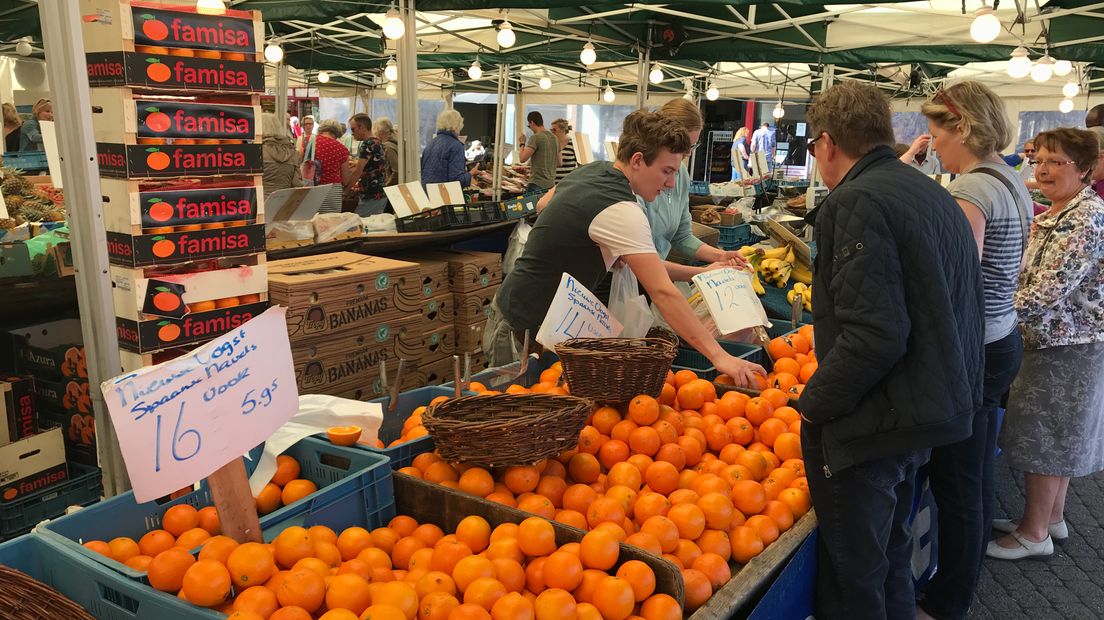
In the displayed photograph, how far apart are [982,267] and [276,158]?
519 cm

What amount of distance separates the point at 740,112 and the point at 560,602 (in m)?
21.0

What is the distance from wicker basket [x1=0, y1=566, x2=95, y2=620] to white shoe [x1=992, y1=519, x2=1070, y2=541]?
373cm

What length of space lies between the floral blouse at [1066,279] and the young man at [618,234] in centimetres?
121

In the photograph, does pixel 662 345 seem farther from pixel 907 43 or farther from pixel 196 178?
pixel 907 43

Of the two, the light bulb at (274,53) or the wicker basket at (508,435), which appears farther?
the light bulb at (274,53)

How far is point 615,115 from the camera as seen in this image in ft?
74.8

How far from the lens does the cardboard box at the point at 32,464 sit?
2.92 meters

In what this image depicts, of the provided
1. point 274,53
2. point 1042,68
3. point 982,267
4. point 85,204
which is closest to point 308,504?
point 85,204

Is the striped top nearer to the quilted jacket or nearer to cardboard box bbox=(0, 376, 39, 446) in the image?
the quilted jacket

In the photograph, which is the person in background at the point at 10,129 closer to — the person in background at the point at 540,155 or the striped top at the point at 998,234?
the person in background at the point at 540,155

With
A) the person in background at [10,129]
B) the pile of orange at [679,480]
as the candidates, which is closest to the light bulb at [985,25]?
the pile of orange at [679,480]

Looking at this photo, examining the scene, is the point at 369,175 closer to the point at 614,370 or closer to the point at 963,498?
the point at 614,370

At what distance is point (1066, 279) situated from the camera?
3.05 meters

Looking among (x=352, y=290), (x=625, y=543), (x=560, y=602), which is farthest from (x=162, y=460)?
(x=352, y=290)
